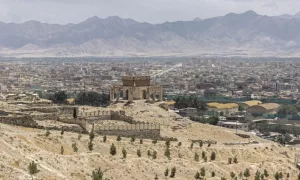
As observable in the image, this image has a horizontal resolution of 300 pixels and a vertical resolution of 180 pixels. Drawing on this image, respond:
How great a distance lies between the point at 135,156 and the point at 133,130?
6706mm

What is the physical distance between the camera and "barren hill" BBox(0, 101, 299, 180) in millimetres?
25156

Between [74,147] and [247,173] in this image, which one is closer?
[74,147]

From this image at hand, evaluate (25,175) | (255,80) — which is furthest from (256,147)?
(255,80)

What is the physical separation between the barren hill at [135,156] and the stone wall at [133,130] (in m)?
1.52

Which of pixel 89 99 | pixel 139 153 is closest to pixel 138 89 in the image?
pixel 139 153

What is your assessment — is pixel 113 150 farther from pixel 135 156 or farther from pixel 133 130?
pixel 133 130

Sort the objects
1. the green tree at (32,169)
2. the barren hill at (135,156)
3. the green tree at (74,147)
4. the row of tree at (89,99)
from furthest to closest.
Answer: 1. the row of tree at (89,99)
2. the green tree at (74,147)
3. the barren hill at (135,156)
4. the green tree at (32,169)

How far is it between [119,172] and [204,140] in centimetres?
1327

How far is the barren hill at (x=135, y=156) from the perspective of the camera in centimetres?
2516

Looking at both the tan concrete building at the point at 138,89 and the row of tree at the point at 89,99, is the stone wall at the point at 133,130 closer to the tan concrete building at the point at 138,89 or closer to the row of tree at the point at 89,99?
the tan concrete building at the point at 138,89

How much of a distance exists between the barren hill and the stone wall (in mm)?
1524

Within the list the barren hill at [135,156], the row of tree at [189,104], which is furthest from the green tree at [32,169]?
the row of tree at [189,104]

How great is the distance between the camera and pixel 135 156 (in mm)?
30906

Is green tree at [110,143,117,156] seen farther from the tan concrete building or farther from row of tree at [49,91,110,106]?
row of tree at [49,91,110,106]
